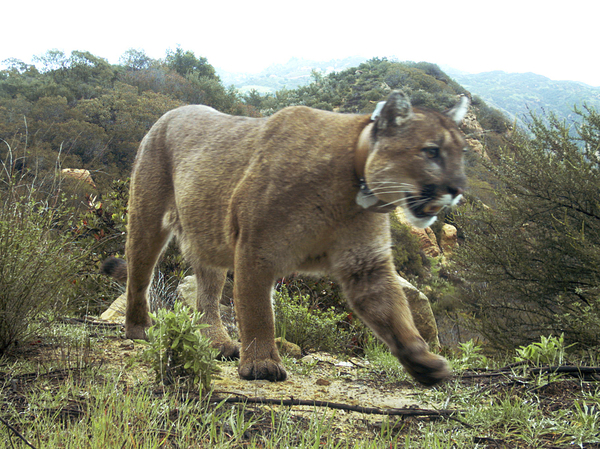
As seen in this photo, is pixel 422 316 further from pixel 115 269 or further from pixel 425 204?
pixel 425 204

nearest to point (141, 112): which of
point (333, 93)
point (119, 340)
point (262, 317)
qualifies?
point (333, 93)

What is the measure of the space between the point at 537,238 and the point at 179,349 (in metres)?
8.19

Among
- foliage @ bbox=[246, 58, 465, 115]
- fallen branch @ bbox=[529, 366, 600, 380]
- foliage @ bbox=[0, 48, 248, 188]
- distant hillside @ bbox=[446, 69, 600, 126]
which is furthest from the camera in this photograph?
distant hillside @ bbox=[446, 69, 600, 126]

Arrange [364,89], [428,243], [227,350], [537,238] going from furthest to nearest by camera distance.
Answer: [364,89] < [428,243] < [537,238] < [227,350]

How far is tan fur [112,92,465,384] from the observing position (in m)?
2.96

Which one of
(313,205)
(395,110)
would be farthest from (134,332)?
(395,110)

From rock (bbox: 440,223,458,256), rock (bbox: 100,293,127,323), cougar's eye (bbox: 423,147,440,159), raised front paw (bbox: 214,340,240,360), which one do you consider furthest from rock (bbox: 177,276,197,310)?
rock (bbox: 440,223,458,256)

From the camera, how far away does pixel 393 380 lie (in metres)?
3.80

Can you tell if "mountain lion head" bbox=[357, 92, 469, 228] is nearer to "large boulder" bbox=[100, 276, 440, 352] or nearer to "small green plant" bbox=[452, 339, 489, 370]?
"small green plant" bbox=[452, 339, 489, 370]

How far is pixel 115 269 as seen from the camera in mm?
4965

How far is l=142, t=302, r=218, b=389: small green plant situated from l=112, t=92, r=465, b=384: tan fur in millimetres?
471

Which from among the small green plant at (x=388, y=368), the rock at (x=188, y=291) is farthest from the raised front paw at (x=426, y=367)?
the rock at (x=188, y=291)

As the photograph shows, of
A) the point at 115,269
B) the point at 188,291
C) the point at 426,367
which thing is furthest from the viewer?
the point at 188,291

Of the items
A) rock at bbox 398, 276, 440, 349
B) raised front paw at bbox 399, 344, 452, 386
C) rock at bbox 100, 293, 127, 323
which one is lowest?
rock at bbox 398, 276, 440, 349
